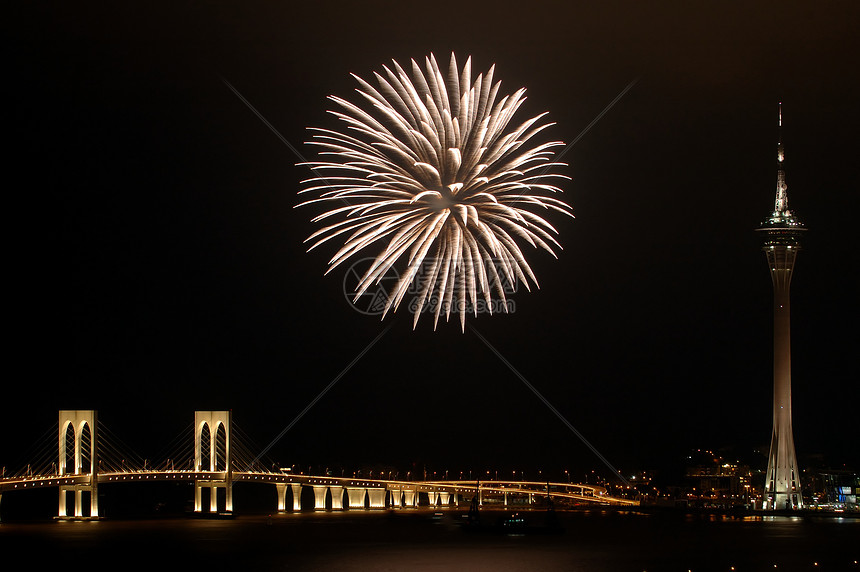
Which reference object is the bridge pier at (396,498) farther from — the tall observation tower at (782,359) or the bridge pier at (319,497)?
the tall observation tower at (782,359)

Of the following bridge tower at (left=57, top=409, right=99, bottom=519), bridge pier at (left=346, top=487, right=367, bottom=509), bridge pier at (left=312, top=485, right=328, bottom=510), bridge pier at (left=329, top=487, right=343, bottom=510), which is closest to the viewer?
bridge tower at (left=57, top=409, right=99, bottom=519)

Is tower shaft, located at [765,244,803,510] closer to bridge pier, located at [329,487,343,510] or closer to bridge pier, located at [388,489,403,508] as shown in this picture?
bridge pier, located at [388,489,403,508]

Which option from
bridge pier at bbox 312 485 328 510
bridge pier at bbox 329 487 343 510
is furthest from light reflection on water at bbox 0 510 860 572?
bridge pier at bbox 329 487 343 510

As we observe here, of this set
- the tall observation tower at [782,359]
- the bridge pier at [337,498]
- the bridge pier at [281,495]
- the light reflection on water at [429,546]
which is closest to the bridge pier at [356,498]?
the bridge pier at [337,498]

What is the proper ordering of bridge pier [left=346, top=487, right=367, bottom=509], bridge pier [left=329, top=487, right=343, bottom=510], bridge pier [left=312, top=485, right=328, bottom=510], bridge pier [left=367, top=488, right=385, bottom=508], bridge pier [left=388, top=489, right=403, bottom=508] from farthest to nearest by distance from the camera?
bridge pier [left=388, top=489, right=403, bottom=508] < bridge pier [left=329, top=487, right=343, bottom=510] < bridge pier [left=367, top=488, right=385, bottom=508] < bridge pier [left=346, top=487, right=367, bottom=509] < bridge pier [left=312, top=485, right=328, bottom=510]

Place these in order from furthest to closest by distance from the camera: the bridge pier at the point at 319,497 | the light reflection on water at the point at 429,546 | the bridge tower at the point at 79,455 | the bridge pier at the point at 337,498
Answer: the bridge pier at the point at 337,498, the bridge pier at the point at 319,497, the bridge tower at the point at 79,455, the light reflection on water at the point at 429,546

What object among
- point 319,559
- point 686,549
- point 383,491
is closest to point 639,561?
point 686,549

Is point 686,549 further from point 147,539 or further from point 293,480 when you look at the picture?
point 293,480
